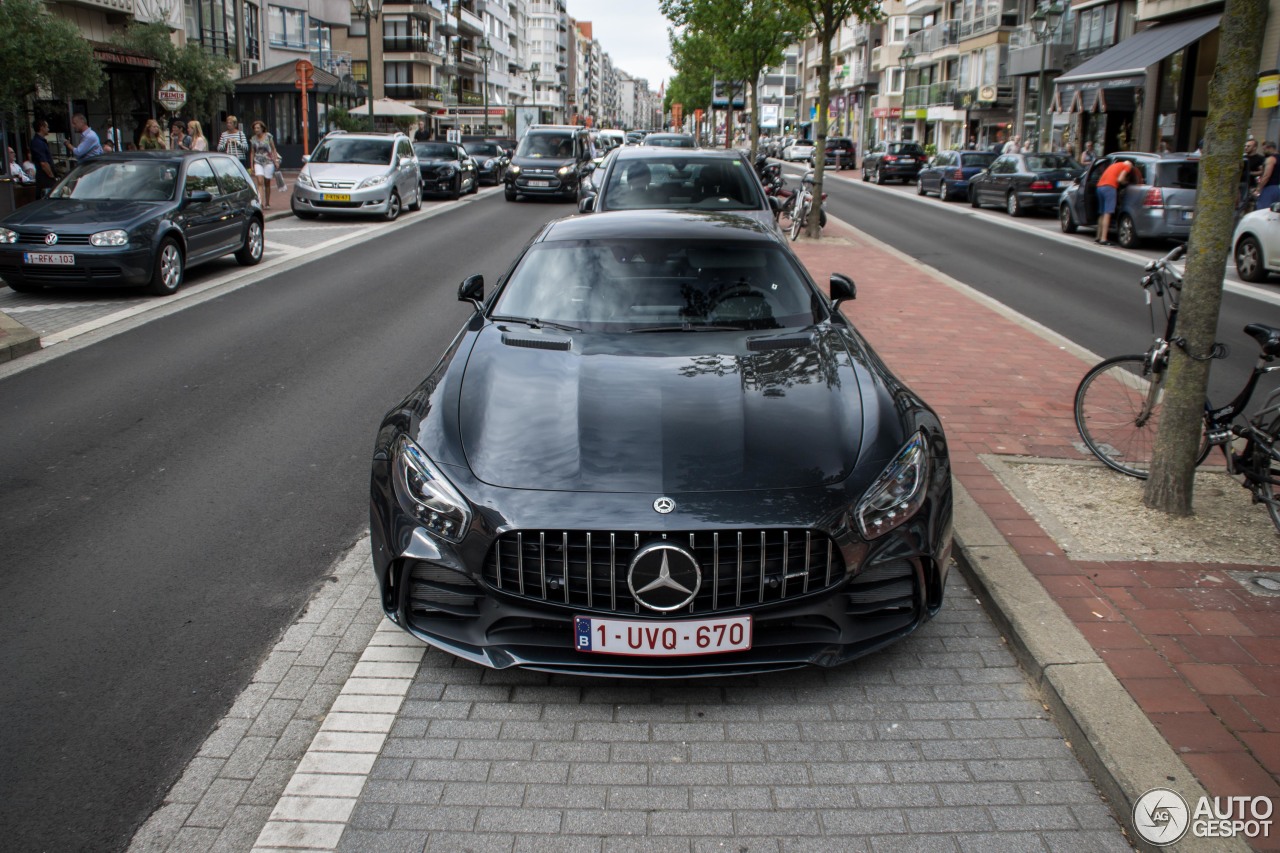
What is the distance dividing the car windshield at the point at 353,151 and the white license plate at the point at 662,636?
21518 millimetres

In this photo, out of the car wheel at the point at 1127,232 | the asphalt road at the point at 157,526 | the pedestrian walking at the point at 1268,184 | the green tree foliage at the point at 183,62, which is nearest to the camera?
the asphalt road at the point at 157,526

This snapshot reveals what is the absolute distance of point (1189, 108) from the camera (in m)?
33.2

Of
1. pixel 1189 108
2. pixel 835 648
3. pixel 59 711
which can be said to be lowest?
pixel 59 711

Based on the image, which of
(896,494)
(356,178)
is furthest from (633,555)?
(356,178)

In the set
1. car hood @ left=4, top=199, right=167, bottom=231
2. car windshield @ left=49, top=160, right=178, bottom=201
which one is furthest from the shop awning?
car hood @ left=4, top=199, right=167, bottom=231

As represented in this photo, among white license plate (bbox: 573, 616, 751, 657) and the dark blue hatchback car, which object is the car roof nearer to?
white license plate (bbox: 573, 616, 751, 657)

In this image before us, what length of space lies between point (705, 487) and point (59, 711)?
226 centimetres

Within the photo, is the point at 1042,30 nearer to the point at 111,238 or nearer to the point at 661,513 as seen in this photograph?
the point at 111,238

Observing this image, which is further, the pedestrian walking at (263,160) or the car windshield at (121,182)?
the pedestrian walking at (263,160)

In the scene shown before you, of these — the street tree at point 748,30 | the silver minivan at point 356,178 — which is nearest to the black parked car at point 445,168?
the silver minivan at point 356,178

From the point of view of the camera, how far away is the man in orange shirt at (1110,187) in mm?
20100

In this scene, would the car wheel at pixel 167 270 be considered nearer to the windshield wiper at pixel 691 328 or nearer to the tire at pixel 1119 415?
the windshield wiper at pixel 691 328

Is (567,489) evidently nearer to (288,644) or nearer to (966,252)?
(288,644)

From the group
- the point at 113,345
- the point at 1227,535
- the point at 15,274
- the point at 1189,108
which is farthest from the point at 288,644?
the point at 1189,108
